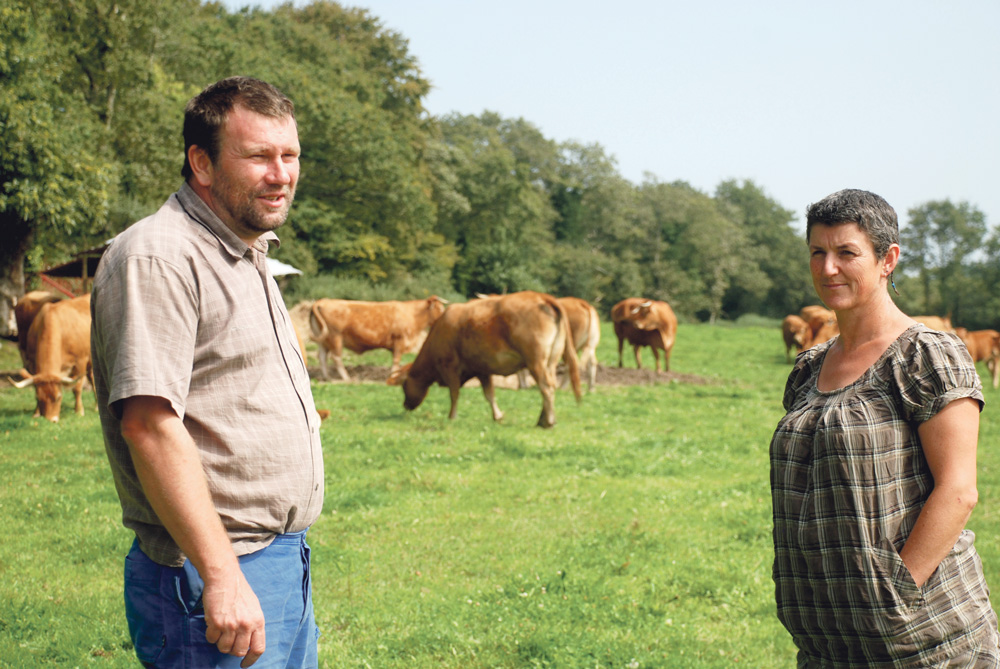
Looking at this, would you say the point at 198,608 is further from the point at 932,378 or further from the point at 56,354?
the point at 56,354

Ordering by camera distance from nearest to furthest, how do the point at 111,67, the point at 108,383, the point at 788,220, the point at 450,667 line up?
the point at 108,383, the point at 450,667, the point at 111,67, the point at 788,220

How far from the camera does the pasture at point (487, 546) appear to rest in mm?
4738

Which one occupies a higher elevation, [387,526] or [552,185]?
[552,185]

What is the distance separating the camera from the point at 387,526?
692 cm

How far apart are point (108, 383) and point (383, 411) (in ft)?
35.9

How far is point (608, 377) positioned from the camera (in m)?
19.4

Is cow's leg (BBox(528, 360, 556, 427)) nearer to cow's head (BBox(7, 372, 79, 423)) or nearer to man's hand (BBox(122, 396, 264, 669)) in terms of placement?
cow's head (BBox(7, 372, 79, 423))

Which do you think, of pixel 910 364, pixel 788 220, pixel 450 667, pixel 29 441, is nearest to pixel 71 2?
pixel 29 441

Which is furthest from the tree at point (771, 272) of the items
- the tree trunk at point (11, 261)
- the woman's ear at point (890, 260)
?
the woman's ear at point (890, 260)

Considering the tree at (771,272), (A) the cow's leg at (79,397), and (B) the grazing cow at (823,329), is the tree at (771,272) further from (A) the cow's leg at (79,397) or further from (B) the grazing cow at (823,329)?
(A) the cow's leg at (79,397)

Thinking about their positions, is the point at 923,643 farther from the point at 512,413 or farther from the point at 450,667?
the point at 512,413

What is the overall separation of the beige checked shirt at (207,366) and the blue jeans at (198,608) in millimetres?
51

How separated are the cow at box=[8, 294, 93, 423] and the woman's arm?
11.1m

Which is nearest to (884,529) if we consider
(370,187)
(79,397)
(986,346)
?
(79,397)
